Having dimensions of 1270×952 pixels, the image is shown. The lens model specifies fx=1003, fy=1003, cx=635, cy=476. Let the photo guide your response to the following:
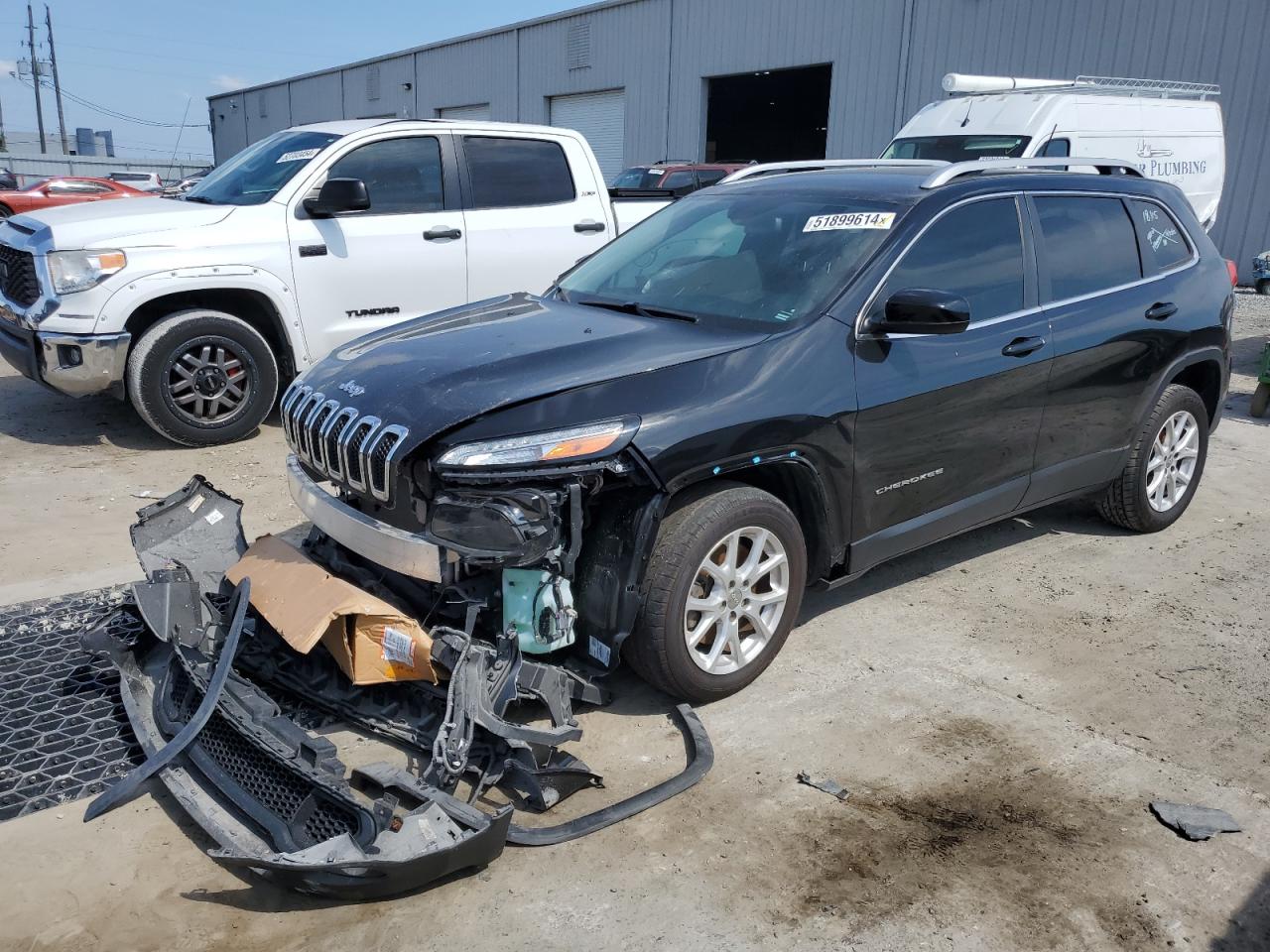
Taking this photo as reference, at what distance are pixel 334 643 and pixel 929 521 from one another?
240cm

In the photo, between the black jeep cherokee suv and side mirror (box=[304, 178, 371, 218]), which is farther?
side mirror (box=[304, 178, 371, 218])

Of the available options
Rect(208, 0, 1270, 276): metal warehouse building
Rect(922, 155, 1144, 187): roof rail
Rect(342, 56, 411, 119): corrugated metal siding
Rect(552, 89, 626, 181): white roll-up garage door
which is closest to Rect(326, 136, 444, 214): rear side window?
Rect(922, 155, 1144, 187): roof rail

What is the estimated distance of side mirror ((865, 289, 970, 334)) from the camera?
361 cm

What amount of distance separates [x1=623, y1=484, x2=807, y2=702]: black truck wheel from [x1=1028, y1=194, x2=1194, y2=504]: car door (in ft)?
5.34

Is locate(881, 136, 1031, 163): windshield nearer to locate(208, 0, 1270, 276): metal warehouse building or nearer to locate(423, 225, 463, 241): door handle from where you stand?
locate(208, 0, 1270, 276): metal warehouse building

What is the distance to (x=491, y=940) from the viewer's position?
8.26 feet

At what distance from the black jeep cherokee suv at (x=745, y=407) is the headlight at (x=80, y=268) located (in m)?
2.88

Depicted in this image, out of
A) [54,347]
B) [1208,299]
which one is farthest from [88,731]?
[1208,299]

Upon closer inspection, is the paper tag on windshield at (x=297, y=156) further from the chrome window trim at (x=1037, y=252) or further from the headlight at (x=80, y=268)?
the chrome window trim at (x=1037, y=252)

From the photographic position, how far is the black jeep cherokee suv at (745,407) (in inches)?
126

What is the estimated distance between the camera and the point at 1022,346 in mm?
4293

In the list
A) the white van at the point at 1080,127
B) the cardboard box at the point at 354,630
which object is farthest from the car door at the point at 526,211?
the white van at the point at 1080,127

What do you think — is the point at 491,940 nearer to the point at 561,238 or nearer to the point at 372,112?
the point at 561,238

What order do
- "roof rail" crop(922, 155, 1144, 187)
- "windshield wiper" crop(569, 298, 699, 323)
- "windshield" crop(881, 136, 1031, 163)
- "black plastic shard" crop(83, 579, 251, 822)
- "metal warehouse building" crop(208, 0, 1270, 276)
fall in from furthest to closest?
"metal warehouse building" crop(208, 0, 1270, 276), "windshield" crop(881, 136, 1031, 163), "roof rail" crop(922, 155, 1144, 187), "windshield wiper" crop(569, 298, 699, 323), "black plastic shard" crop(83, 579, 251, 822)
